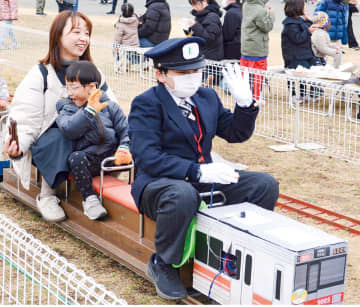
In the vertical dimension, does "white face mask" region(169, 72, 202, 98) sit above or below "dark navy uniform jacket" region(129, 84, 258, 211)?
above

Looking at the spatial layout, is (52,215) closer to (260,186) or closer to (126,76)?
(260,186)

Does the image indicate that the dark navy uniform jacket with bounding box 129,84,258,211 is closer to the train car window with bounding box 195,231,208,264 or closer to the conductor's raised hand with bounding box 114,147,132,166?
the train car window with bounding box 195,231,208,264

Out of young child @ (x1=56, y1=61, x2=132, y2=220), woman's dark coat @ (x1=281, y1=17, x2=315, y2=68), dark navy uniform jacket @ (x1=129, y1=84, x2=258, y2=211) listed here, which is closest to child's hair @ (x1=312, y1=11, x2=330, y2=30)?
woman's dark coat @ (x1=281, y1=17, x2=315, y2=68)

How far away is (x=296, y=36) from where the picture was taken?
10.5 metres

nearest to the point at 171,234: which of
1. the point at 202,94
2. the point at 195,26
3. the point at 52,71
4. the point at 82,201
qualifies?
the point at 202,94

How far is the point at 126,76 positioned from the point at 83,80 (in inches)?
197

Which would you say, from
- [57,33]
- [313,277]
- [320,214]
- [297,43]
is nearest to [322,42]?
[297,43]

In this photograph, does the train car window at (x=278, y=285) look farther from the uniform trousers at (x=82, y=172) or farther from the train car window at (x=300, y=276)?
the uniform trousers at (x=82, y=172)

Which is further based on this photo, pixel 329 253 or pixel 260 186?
pixel 260 186

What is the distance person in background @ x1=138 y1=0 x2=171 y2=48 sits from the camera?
42.0 ft

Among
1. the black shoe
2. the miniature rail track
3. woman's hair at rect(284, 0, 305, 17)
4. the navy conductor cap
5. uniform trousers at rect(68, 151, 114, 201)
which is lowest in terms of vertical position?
the miniature rail track

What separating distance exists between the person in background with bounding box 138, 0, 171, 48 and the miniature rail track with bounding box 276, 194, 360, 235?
7.06 meters

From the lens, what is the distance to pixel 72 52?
17.7 feet

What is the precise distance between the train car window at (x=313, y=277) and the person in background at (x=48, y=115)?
2258mm
